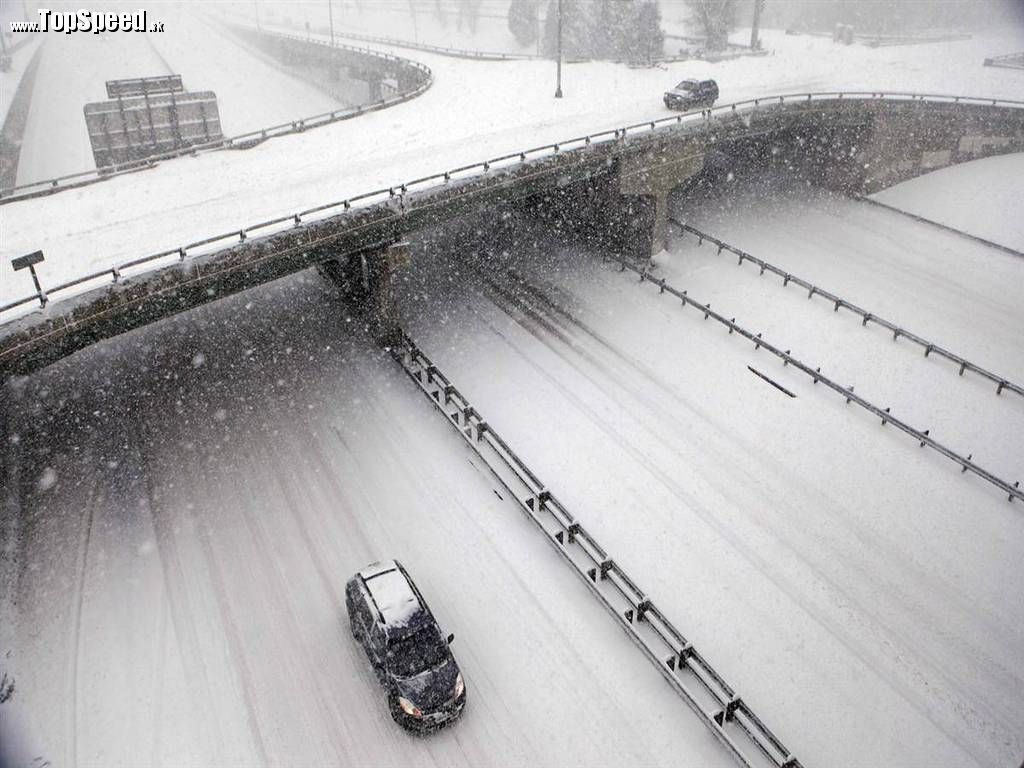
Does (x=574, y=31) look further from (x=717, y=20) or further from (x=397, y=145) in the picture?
(x=397, y=145)

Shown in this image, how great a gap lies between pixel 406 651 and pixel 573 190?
26.6 meters

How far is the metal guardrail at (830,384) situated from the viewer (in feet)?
74.0

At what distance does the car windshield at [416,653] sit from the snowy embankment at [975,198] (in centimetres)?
3782

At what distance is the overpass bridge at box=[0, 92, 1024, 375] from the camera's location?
18578mm

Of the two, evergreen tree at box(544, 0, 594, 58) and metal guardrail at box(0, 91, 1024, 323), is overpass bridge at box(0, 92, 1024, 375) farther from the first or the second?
evergreen tree at box(544, 0, 594, 58)

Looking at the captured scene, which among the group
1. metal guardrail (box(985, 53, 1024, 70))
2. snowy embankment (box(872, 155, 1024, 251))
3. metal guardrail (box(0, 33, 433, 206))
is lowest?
snowy embankment (box(872, 155, 1024, 251))

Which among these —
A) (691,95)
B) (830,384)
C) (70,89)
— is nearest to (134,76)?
(70,89)

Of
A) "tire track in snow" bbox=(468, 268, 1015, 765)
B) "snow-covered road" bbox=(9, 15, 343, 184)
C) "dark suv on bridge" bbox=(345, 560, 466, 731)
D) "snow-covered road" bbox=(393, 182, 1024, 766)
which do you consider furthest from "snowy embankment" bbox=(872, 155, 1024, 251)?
"snow-covered road" bbox=(9, 15, 343, 184)

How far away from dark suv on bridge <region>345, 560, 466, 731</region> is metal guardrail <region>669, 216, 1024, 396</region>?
2364 cm

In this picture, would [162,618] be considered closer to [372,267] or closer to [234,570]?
[234,570]

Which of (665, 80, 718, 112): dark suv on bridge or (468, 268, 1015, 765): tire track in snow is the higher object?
(665, 80, 718, 112): dark suv on bridge

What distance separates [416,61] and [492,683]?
50.2 m

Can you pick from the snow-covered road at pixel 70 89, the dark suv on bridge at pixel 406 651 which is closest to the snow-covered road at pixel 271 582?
the dark suv on bridge at pixel 406 651

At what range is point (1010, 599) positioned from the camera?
19.0m
